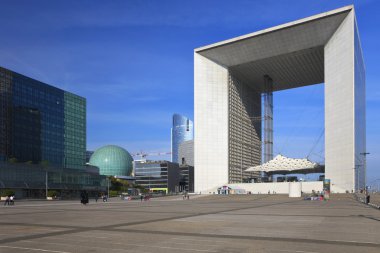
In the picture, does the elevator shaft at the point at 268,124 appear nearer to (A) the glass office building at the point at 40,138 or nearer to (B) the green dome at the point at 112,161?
(A) the glass office building at the point at 40,138

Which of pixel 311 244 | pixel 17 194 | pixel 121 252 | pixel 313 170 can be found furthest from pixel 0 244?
pixel 313 170

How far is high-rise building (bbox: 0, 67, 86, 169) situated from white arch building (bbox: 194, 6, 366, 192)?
142 feet

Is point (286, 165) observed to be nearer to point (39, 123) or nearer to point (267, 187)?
point (267, 187)

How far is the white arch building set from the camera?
298ft

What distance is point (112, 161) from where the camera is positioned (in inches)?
6693

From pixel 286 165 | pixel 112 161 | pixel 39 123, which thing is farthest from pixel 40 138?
pixel 286 165

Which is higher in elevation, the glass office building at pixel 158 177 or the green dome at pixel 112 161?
the green dome at pixel 112 161

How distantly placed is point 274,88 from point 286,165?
2868 centimetres

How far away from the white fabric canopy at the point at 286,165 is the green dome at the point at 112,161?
240ft

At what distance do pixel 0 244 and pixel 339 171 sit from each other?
87.9 metres

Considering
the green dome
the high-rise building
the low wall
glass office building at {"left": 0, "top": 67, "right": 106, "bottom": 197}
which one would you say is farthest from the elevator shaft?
the green dome

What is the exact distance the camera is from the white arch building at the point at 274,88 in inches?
3570

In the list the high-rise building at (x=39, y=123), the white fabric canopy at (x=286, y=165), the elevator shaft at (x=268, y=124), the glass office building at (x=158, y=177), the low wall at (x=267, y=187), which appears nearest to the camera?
the low wall at (x=267, y=187)

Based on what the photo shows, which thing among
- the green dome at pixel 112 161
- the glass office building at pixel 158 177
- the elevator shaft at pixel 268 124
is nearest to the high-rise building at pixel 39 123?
the green dome at pixel 112 161
